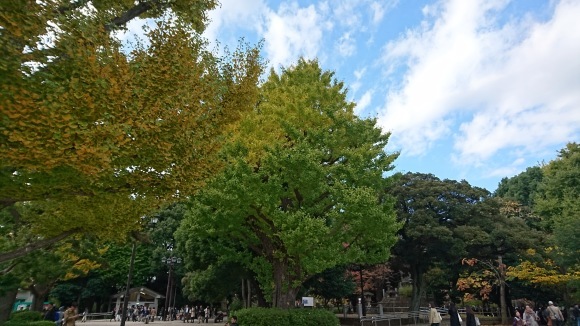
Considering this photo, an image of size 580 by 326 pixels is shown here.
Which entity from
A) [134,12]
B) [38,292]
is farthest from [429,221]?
[134,12]

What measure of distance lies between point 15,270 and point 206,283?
42.0 ft

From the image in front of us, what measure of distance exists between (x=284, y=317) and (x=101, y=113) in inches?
419

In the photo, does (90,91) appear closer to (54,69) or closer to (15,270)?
(54,69)

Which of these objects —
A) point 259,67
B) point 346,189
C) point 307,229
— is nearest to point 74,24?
point 259,67

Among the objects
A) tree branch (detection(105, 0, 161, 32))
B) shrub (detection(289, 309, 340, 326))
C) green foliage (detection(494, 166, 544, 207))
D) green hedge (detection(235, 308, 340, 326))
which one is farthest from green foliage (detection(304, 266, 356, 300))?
green foliage (detection(494, 166, 544, 207))

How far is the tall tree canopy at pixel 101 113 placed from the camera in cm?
511

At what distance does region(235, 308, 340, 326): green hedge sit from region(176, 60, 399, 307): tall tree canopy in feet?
3.70

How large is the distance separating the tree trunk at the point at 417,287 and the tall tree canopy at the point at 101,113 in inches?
978

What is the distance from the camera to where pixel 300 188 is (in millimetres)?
13992

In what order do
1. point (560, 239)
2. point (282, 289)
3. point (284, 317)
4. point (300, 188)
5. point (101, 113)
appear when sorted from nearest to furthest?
point (101, 113)
point (284, 317)
point (300, 188)
point (282, 289)
point (560, 239)

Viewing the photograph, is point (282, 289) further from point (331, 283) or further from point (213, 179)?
point (331, 283)

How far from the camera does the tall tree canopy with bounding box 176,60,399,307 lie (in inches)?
521

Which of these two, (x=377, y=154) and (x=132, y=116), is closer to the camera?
(x=132, y=116)

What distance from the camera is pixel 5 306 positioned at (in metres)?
14.6
